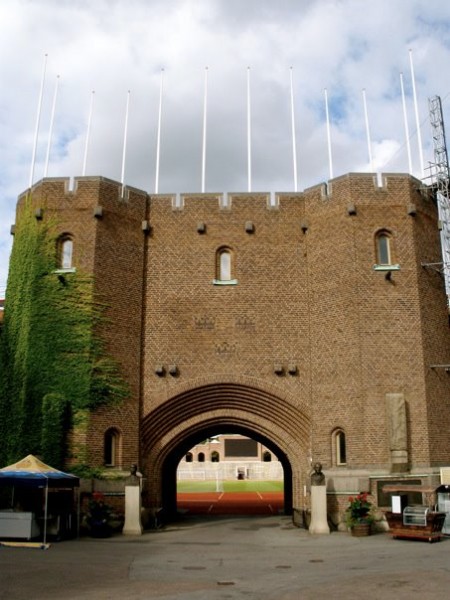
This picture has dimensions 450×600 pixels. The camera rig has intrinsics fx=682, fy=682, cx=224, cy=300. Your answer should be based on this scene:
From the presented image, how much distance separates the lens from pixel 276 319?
23.9 metres

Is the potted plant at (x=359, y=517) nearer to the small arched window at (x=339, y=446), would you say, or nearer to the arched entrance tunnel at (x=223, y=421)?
the small arched window at (x=339, y=446)

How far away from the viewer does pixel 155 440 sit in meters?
23.4

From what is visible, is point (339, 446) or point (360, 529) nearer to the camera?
point (360, 529)

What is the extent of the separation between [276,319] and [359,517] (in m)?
7.23

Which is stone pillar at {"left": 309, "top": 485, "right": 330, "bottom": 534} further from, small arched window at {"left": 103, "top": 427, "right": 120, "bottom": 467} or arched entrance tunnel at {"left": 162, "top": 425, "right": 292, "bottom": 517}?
small arched window at {"left": 103, "top": 427, "right": 120, "bottom": 467}

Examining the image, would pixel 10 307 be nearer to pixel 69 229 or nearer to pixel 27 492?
pixel 69 229

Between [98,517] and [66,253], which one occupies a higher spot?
[66,253]

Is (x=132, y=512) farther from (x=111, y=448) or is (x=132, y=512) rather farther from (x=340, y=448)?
(x=340, y=448)

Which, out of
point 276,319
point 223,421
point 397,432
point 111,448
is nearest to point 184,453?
point 223,421

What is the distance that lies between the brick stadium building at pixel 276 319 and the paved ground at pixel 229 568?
3.35 metres

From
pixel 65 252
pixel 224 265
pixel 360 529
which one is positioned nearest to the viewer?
pixel 360 529

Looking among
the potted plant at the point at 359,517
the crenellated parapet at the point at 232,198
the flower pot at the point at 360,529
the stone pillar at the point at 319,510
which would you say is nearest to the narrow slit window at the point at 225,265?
the crenellated parapet at the point at 232,198

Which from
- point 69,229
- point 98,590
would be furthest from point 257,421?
point 98,590

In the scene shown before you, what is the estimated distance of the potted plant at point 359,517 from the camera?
64.9 ft
